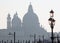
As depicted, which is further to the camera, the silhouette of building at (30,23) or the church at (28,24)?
the silhouette of building at (30,23)

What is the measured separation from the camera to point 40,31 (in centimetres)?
16825

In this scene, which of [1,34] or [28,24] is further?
[28,24]

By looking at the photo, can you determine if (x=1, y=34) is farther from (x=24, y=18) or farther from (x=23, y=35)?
(x=24, y=18)

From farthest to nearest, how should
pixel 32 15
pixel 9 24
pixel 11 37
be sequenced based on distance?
pixel 32 15, pixel 9 24, pixel 11 37

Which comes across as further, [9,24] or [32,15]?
[32,15]

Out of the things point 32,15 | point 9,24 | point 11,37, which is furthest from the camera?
point 32,15

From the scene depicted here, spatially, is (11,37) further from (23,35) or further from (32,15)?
(32,15)

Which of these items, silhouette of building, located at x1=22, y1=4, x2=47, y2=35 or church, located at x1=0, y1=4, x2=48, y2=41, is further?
silhouette of building, located at x1=22, y1=4, x2=47, y2=35

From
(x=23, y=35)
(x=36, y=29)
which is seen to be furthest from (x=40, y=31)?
(x=23, y=35)

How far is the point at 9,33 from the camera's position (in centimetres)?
14988

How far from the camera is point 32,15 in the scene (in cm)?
17562

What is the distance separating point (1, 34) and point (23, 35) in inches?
354

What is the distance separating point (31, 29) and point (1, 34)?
2504 centimetres

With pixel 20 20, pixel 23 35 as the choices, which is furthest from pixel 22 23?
pixel 23 35
